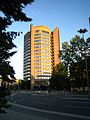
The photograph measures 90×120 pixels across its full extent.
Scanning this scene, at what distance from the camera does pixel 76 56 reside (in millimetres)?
68938

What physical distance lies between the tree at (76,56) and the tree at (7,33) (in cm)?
5953

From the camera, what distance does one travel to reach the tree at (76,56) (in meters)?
67.9

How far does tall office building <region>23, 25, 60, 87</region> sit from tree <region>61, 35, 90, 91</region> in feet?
361

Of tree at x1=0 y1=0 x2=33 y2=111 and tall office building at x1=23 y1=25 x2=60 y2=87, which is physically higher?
tall office building at x1=23 y1=25 x2=60 y2=87

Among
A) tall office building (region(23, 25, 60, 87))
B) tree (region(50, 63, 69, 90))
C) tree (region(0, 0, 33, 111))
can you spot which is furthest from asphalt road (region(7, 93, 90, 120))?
tall office building (region(23, 25, 60, 87))

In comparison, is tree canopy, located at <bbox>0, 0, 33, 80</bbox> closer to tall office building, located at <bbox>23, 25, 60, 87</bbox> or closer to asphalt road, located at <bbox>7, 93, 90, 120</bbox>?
Answer: asphalt road, located at <bbox>7, 93, 90, 120</bbox>

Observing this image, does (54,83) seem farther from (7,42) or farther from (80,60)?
(7,42)

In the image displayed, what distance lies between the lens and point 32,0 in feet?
26.6

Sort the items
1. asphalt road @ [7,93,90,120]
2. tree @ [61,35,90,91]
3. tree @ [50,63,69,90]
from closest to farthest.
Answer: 1. asphalt road @ [7,93,90,120]
2. tree @ [61,35,90,91]
3. tree @ [50,63,69,90]

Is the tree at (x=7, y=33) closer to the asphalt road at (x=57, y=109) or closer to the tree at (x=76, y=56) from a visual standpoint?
the asphalt road at (x=57, y=109)

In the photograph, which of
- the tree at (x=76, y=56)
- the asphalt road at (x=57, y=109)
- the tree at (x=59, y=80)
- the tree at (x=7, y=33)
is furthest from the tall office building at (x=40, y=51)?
the tree at (x=7, y=33)

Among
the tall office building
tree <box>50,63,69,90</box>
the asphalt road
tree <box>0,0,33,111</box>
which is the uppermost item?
the tall office building

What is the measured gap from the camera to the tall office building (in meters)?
186

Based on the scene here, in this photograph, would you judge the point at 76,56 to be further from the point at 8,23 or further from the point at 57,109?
the point at 8,23
